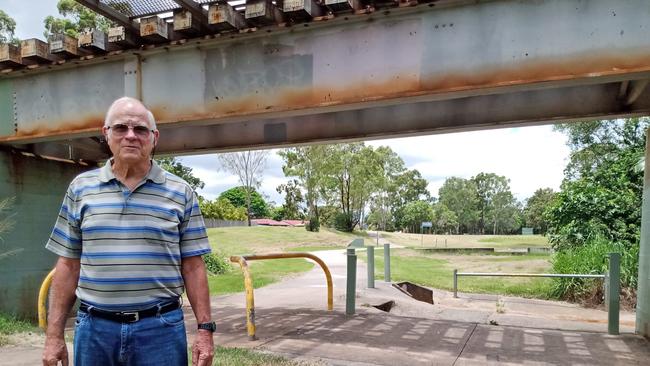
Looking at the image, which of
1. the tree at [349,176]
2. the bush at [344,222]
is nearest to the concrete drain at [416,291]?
Result: the tree at [349,176]

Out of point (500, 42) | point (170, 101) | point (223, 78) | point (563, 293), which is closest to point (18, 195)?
point (170, 101)

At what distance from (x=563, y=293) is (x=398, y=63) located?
350 inches

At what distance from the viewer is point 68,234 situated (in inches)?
101

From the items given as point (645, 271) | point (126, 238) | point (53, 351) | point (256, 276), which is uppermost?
point (126, 238)

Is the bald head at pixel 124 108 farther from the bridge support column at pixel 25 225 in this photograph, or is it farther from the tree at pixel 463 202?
the tree at pixel 463 202

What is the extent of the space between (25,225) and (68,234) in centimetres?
656

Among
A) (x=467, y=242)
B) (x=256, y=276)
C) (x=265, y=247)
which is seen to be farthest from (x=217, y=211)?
(x=256, y=276)

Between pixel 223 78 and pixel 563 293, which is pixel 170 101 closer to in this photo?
pixel 223 78

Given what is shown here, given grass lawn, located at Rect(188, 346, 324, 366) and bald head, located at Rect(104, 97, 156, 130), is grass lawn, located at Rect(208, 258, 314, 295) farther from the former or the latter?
bald head, located at Rect(104, 97, 156, 130)

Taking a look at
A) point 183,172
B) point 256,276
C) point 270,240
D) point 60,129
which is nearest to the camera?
point 60,129

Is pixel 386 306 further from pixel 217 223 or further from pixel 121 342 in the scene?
pixel 217 223

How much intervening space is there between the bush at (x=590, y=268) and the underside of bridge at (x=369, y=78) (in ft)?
15.7

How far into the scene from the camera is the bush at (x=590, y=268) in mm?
10797

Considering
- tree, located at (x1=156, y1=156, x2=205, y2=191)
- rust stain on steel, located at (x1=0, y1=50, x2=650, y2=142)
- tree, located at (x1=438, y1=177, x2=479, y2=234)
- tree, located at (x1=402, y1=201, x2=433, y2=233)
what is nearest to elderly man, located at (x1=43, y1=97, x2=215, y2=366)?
rust stain on steel, located at (x1=0, y1=50, x2=650, y2=142)
